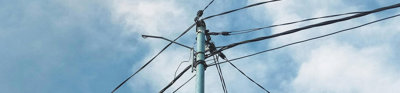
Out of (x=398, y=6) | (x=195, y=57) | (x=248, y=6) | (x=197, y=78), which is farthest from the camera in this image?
(x=248, y=6)

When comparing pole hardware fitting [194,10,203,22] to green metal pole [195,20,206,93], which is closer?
green metal pole [195,20,206,93]

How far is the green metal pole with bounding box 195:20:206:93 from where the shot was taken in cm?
753

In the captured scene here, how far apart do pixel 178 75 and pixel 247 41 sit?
1487 mm

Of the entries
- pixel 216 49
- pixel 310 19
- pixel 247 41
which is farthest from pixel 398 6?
pixel 216 49

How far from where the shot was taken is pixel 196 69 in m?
7.99

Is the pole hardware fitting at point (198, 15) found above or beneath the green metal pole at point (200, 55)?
above

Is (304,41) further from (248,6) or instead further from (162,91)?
(162,91)

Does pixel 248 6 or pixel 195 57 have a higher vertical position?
pixel 248 6

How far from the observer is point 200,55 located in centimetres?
813

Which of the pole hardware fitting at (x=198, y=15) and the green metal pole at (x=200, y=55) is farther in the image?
the pole hardware fitting at (x=198, y=15)

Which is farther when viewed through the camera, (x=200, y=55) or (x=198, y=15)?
(x=198, y=15)

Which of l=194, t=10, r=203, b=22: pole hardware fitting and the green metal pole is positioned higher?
l=194, t=10, r=203, b=22: pole hardware fitting

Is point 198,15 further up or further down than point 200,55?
further up

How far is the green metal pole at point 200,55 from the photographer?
7.53 meters
